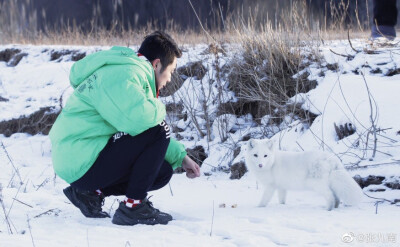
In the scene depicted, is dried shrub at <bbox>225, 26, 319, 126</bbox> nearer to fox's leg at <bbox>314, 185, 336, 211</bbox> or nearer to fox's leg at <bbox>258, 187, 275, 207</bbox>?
fox's leg at <bbox>258, 187, 275, 207</bbox>

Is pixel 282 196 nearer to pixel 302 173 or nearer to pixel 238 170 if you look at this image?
pixel 302 173

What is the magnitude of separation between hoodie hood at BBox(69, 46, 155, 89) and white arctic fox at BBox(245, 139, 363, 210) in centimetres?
113

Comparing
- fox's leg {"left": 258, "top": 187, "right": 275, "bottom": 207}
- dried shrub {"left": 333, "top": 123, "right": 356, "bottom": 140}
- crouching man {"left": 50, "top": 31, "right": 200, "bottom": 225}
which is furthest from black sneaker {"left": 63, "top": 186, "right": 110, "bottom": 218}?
dried shrub {"left": 333, "top": 123, "right": 356, "bottom": 140}

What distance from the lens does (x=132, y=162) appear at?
3182mm

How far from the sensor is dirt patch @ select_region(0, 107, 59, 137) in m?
7.16

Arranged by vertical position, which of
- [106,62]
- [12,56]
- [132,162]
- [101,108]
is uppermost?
[106,62]

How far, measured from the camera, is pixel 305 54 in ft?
19.3

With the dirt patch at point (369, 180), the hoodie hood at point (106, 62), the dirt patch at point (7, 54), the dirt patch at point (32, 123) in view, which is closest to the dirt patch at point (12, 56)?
the dirt patch at point (7, 54)

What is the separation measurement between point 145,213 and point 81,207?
18.2 inches

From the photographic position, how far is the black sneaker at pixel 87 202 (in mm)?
3330

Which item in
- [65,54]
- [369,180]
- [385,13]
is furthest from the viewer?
[65,54]

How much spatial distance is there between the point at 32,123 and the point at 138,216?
4.55m

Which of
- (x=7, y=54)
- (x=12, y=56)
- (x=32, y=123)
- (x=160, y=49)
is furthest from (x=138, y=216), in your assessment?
(x=7, y=54)

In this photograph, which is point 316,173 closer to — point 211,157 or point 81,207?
point 81,207
